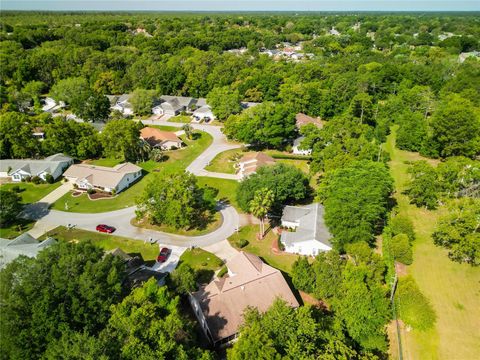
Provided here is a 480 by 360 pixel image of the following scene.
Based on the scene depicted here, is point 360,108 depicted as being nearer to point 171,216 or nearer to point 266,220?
point 266,220

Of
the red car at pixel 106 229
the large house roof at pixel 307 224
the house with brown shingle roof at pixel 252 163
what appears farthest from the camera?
the house with brown shingle roof at pixel 252 163

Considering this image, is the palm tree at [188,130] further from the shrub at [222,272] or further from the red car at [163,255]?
the shrub at [222,272]

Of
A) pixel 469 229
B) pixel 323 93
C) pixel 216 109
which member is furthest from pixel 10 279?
pixel 323 93

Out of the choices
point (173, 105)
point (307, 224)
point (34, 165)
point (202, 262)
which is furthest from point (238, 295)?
point (173, 105)

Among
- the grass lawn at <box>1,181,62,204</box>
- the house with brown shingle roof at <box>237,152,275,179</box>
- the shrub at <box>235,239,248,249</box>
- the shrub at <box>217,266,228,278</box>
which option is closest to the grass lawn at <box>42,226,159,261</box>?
the shrub at <box>217,266,228,278</box>

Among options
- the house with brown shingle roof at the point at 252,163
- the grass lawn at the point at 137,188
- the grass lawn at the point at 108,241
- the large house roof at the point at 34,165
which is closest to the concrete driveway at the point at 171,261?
the grass lawn at the point at 108,241

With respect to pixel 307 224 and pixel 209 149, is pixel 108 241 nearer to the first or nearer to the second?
pixel 307 224
